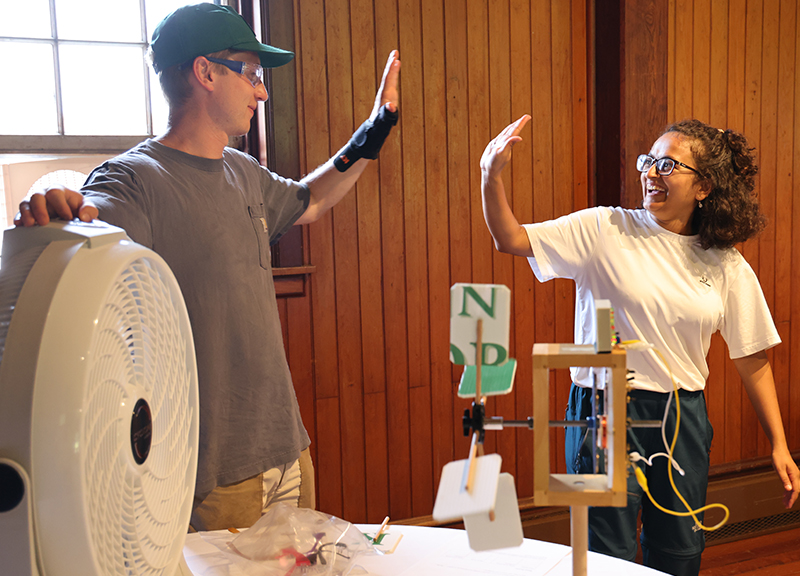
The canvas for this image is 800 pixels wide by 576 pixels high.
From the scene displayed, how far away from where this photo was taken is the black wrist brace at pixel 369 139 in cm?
169

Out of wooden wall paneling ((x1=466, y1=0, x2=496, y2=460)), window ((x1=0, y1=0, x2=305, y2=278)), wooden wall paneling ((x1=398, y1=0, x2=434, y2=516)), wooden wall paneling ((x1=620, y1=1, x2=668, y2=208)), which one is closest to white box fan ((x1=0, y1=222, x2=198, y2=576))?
window ((x1=0, y1=0, x2=305, y2=278))

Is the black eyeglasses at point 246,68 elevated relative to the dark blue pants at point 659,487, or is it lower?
elevated

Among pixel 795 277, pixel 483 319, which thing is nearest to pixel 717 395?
pixel 795 277

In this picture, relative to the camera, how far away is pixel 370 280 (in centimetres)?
246

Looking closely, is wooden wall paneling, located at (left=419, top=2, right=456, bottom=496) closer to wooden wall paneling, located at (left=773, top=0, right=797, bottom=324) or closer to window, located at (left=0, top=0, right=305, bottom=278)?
window, located at (left=0, top=0, right=305, bottom=278)

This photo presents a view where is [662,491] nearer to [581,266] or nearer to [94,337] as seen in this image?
[581,266]

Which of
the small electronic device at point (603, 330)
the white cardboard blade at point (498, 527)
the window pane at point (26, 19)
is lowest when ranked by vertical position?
the white cardboard blade at point (498, 527)

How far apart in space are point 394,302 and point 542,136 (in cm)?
88

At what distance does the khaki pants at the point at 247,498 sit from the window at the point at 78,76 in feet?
4.27

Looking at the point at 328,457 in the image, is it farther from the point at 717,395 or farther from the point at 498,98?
the point at 717,395

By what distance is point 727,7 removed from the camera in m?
2.86

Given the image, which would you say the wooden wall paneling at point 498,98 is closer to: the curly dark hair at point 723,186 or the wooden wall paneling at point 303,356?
the wooden wall paneling at point 303,356

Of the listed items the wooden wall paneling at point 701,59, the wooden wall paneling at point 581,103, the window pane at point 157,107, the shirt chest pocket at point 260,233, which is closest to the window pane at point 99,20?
the window pane at point 157,107

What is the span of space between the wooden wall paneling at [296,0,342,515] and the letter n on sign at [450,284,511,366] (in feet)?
5.69
